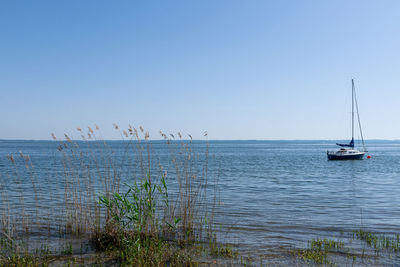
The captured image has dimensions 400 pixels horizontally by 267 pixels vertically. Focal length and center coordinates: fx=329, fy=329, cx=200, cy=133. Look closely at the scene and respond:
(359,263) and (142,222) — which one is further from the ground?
(142,222)

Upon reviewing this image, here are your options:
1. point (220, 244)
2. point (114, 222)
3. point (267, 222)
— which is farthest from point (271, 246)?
point (114, 222)

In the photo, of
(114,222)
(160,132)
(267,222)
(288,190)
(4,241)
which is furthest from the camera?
(288,190)

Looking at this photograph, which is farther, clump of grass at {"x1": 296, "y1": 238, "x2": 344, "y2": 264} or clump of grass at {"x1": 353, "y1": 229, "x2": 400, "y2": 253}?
clump of grass at {"x1": 353, "y1": 229, "x2": 400, "y2": 253}

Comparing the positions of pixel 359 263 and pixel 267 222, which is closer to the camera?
pixel 359 263

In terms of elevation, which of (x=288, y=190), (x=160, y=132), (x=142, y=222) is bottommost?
(x=288, y=190)

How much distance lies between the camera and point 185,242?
7766 mm

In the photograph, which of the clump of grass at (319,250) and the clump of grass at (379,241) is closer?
the clump of grass at (319,250)

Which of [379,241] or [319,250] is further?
[379,241]

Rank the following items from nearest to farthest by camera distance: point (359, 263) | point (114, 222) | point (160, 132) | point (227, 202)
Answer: point (359, 263) < point (114, 222) < point (160, 132) < point (227, 202)

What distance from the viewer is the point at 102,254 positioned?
6.91 m

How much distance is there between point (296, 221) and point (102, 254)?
677 cm

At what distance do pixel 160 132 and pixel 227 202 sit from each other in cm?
732

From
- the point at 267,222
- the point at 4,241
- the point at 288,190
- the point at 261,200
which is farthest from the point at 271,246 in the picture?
the point at 288,190

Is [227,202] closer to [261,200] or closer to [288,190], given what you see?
[261,200]
